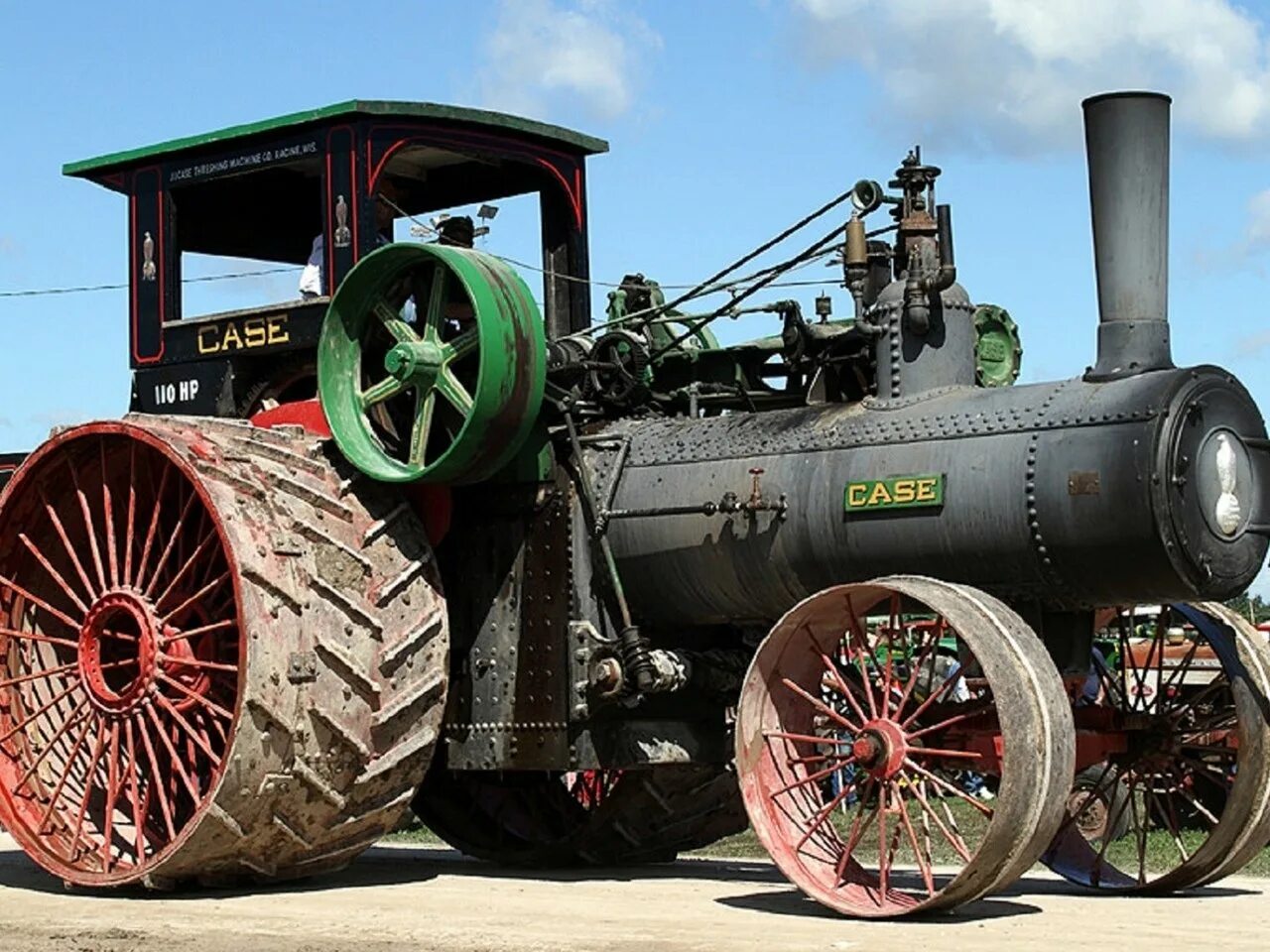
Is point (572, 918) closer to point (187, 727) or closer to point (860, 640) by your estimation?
point (860, 640)

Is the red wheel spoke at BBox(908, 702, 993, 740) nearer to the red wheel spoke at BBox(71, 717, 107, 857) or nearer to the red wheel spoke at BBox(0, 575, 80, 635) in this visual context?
the red wheel spoke at BBox(71, 717, 107, 857)

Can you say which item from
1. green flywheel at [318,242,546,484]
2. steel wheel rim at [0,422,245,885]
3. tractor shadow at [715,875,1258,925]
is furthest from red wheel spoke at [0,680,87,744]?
tractor shadow at [715,875,1258,925]

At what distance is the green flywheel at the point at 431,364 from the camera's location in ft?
32.7

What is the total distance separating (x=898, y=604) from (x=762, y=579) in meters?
1.22

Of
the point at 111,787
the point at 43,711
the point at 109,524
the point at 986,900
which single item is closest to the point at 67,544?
the point at 109,524

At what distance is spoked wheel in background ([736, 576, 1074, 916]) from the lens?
8.24m

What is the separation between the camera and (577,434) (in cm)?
1078

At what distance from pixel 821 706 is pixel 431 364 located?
2445 mm

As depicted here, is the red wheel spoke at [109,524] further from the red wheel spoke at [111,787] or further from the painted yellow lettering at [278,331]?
the painted yellow lettering at [278,331]

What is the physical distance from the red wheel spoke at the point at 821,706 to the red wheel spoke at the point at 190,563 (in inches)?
97.5

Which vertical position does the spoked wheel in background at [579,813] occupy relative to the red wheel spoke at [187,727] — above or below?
below

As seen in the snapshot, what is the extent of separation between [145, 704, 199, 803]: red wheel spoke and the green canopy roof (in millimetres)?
2941

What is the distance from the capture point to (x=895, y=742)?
28.6 ft

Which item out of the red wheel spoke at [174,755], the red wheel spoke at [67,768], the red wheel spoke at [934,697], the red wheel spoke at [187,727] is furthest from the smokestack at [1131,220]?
the red wheel spoke at [67,768]
